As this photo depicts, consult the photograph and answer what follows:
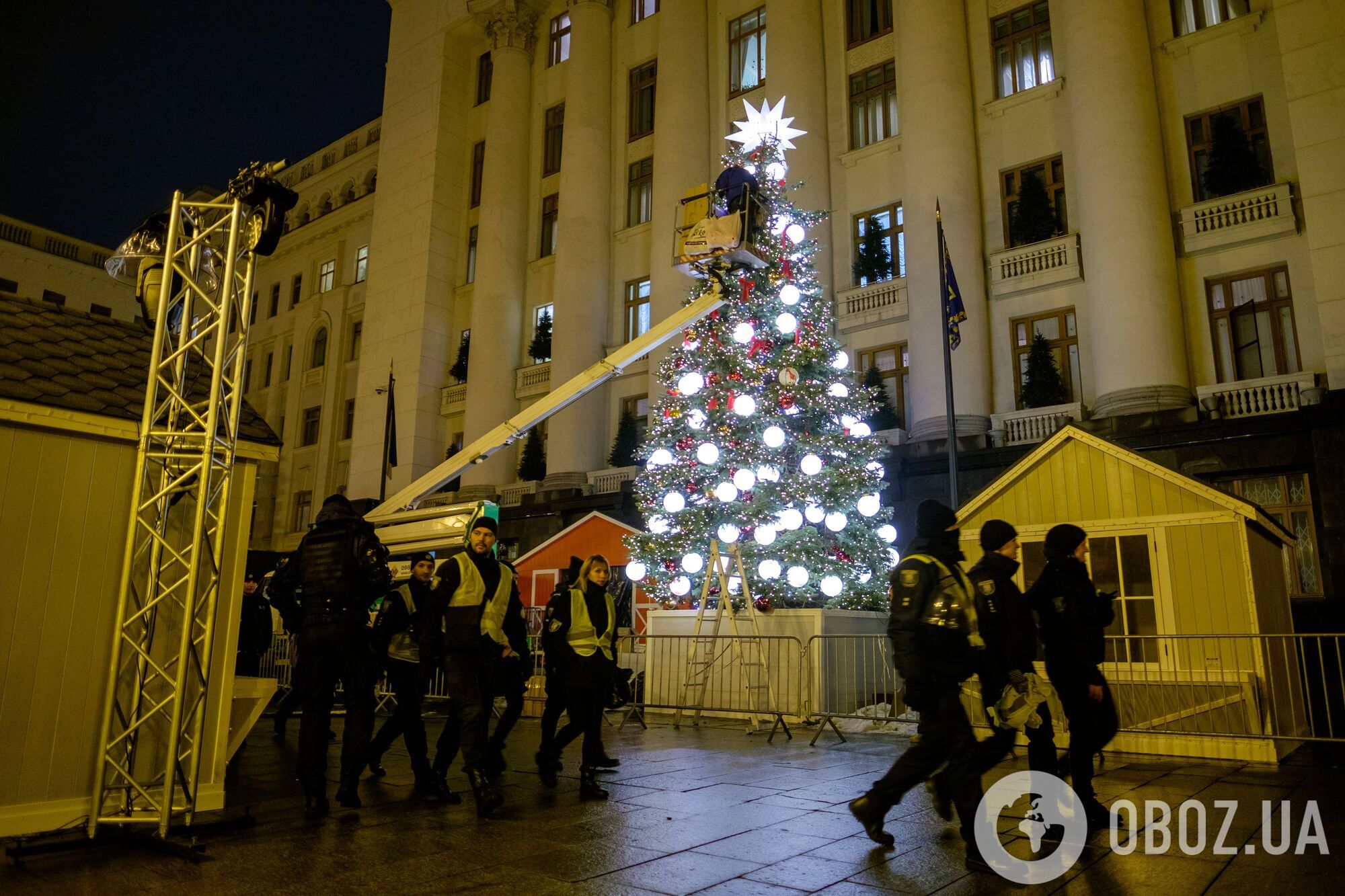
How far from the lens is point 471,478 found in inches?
1150

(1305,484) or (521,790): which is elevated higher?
(1305,484)

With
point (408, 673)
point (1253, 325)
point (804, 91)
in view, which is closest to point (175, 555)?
point (408, 673)

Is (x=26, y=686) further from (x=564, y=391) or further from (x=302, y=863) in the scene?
(x=564, y=391)

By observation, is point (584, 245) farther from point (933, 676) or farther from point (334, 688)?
point (933, 676)

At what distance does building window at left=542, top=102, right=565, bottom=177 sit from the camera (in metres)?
31.3

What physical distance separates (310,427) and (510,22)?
59.7 feet

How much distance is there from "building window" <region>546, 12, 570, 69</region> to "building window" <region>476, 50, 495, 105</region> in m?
3.29

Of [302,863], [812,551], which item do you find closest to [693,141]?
[812,551]

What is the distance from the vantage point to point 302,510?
37.1 meters

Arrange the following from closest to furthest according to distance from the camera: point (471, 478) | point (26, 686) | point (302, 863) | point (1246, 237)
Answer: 1. point (302, 863)
2. point (26, 686)
3. point (1246, 237)
4. point (471, 478)

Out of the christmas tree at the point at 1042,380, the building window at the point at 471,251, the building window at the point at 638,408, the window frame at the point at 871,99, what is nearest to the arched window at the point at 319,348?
the building window at the point at 471,251

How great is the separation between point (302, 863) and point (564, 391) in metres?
12.0

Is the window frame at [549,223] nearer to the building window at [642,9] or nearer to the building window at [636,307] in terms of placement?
the building window at [636,307]

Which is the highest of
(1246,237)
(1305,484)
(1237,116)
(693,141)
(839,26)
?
(839,26)
